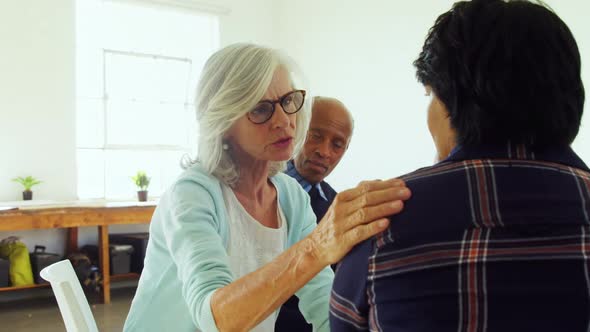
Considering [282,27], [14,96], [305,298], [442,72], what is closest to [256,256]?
[305,298]

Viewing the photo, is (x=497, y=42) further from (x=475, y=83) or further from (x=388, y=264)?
(x=388, y=264)

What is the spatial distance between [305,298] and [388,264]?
71 cm

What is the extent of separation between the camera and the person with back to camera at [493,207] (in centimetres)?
81

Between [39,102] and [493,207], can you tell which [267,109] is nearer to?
[493,207]

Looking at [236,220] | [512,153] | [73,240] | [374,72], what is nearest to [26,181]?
[73,240]

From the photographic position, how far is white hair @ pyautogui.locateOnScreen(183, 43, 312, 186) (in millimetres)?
1392

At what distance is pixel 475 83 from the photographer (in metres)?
0.87

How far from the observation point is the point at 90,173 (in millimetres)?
5949

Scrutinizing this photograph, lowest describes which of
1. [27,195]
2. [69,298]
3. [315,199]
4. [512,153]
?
[27,195]

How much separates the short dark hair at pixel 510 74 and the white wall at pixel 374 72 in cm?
368

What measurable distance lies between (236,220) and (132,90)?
5.06 metres

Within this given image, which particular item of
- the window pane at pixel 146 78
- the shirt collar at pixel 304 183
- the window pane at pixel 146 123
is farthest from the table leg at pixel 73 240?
the shirt collar at pixel 304 183

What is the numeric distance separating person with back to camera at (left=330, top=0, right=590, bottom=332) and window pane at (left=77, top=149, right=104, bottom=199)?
214 inches

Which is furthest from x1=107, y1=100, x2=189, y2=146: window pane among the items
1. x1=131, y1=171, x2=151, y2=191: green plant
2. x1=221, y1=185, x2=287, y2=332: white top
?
x1=221, y1=185, x2=287, y2=332: white top
